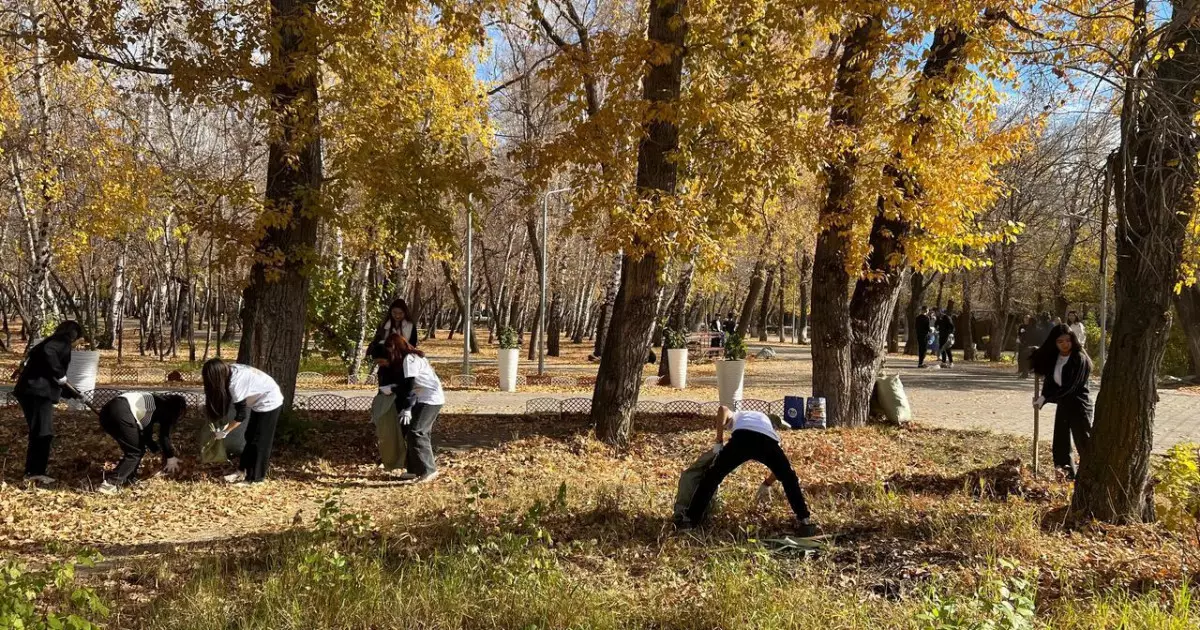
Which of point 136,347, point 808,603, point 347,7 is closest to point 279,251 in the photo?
point 347,7

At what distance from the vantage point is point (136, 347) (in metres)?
34.1

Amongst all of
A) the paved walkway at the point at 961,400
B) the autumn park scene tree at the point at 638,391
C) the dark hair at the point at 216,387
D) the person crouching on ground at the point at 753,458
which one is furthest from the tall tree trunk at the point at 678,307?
the person crouching on ground at the point at 753,458

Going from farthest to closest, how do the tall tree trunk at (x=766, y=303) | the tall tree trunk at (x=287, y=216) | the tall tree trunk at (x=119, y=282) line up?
the tall tree trunk at (x=766, y=303) < the tall tree trunk at (x=119, y=282) < the tall tree trunk at (x=287, y=216)

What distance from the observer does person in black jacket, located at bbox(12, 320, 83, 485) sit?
23.3ft

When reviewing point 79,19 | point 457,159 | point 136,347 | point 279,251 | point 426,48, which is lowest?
point 136,347

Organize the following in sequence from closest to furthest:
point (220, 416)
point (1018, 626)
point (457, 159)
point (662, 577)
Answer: point (1018, 626)
point (662, 577)
point (220, 416)
point (457, 159)

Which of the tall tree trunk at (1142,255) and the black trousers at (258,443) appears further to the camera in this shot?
the black trousers at (258,443)

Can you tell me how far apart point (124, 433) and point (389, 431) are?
2.23 meters

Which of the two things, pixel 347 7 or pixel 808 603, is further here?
pixel 347 7

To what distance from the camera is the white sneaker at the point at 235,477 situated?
7355 millimetres

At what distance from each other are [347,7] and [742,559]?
6583 mm

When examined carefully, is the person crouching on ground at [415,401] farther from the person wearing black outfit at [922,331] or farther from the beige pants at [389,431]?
the person wearing black outfit at [922,331]

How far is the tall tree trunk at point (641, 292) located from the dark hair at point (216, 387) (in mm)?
3993

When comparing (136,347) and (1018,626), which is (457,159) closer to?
(1018,626)
